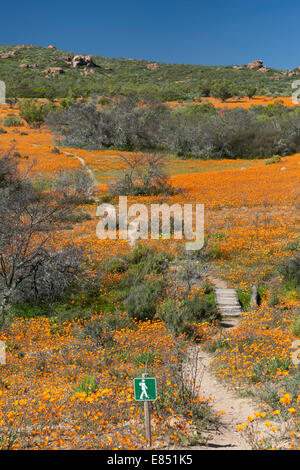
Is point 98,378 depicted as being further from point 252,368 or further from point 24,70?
point 24,70

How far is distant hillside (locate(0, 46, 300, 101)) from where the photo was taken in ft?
236

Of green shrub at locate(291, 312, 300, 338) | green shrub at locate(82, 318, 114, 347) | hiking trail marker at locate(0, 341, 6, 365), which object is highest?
green shrub at locate(291, 312, 300, 338)

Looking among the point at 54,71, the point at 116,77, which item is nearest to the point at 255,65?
the point at 116,77

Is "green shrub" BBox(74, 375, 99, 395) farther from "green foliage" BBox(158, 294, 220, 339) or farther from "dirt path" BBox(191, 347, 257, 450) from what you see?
"green foliage" BBox(158, 294, 220, 339)

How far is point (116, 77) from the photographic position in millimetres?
94812

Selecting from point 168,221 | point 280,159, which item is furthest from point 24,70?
point 168,221

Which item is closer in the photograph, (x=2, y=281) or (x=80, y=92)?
(x=2, y=281)

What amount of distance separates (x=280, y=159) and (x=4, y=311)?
3263 centimetres

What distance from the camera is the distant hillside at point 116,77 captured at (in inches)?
2827

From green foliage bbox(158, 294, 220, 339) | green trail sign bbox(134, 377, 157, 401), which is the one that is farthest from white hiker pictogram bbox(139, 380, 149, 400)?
green foliage bbox(158, 294, 220, 339)

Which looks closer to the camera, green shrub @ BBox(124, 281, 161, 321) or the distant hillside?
green shrub @ BBox(124, 281, 161, 321)

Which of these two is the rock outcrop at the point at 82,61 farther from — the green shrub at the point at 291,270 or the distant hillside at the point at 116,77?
the green shrub at the point at 291,270

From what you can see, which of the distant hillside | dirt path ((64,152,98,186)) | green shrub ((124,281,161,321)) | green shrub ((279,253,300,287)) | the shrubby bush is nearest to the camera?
green shrub ((124,281,161,321))

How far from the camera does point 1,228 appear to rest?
11.3 m
